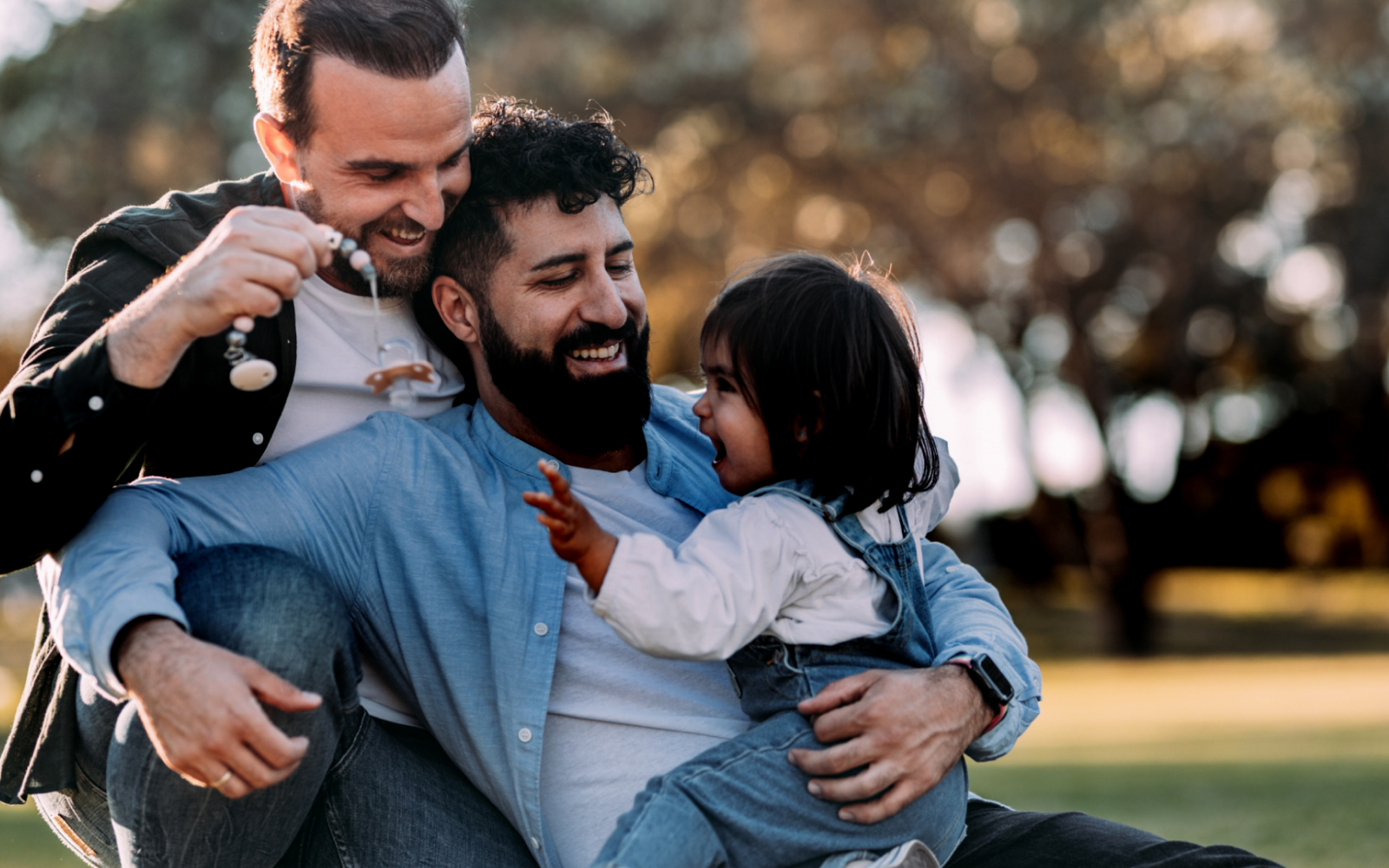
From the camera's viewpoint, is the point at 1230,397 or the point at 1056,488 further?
the point at 1230,397

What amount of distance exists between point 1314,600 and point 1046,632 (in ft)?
21.0

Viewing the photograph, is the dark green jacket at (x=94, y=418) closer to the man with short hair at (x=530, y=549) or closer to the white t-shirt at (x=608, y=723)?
the man with short hair at (x=530, y=549)

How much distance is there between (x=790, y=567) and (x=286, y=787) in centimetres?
95

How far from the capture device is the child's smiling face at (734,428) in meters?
2.84

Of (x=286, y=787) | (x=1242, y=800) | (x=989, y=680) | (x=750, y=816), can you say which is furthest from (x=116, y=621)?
(x=1242, y=800)

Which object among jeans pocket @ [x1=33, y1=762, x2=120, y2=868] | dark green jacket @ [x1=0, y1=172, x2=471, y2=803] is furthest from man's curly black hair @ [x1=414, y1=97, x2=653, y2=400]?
jeans pocket @ [x1=33, y1=762, x2=120, y2=868]

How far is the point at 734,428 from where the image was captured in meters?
2.85

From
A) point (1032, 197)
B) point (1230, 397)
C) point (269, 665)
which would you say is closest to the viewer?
point (269, 665)

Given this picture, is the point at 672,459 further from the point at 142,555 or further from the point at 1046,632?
the point at 1046,632

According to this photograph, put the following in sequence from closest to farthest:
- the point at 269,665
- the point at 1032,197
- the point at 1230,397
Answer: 1. the point at 269,665
2. the point at 1032,197
3. the point at 1230,397

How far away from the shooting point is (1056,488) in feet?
74.5

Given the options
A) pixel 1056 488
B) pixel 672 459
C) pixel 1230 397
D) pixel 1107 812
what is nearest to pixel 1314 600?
pixel 1230 397

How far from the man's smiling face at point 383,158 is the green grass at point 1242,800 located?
4044 millimetres

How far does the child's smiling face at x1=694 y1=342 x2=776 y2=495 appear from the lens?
9.33 ft
